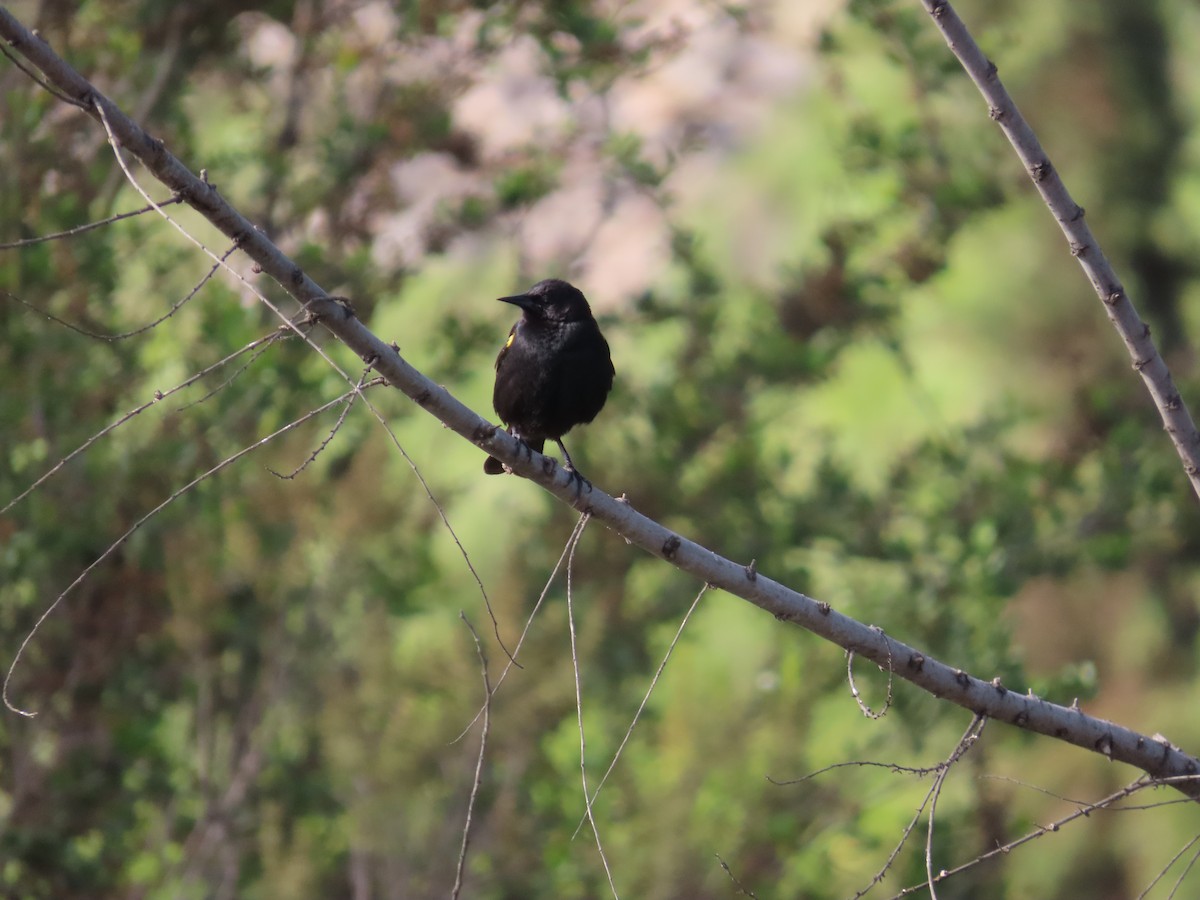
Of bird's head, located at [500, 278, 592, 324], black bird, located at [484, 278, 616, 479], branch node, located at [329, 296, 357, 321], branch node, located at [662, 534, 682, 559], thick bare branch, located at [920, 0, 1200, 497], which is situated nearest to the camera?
branch node, located at [329, 296, 357, 321]

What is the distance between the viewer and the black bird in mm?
4711

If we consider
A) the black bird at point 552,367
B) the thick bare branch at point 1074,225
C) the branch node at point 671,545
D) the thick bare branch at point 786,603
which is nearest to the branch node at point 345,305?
the thick bare branch at point 786,603

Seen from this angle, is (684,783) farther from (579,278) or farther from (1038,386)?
(1038,386)

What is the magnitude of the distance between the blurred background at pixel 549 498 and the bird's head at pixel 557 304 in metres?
1.43

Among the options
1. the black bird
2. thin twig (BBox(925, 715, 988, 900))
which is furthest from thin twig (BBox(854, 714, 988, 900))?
the black bird

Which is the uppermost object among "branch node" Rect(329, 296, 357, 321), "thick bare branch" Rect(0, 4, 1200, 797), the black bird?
the black bird

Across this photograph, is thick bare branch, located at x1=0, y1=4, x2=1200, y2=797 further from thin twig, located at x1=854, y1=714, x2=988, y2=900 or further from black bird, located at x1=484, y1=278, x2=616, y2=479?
black bird, located at x1=484, y1=278, x2=616, y2=479

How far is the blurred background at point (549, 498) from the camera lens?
6176mm

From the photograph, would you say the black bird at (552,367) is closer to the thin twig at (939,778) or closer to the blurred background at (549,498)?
the blurred background at (549,498)

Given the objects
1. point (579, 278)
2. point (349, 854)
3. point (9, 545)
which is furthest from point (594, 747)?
point (9, 545)

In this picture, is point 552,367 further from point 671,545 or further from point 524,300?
point 671,545

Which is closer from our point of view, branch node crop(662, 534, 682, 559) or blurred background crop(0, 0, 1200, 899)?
branch node crop(662, 534, 682, 559)

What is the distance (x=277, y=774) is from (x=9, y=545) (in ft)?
6.66

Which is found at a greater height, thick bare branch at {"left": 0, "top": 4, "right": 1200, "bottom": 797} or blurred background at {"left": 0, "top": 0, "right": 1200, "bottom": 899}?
blurred background at {"left": 0, "top": 0, "right": 1200, "bottom": 899}
